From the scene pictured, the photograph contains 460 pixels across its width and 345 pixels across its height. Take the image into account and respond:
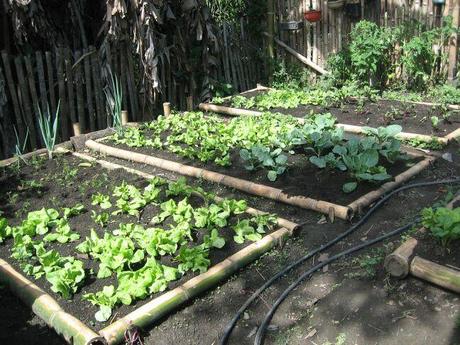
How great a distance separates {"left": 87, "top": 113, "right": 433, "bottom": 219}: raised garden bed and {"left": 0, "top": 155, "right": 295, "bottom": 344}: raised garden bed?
619mm

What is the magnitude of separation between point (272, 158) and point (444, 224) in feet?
8.01

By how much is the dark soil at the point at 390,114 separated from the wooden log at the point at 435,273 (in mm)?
3279

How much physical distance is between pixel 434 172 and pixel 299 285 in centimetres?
258

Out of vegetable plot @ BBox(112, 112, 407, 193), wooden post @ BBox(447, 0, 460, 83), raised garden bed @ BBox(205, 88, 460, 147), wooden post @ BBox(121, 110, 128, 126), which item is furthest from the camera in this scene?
wooden post @ BBox(447, 0, 460, 83)

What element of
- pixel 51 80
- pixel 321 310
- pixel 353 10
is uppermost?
pixel 353 10

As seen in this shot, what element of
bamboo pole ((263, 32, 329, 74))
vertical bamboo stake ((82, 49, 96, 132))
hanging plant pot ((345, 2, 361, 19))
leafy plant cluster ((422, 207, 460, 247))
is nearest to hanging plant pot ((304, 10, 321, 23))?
hanging plant pot ((345, 2, 361, 19))

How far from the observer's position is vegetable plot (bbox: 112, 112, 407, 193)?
203 inches

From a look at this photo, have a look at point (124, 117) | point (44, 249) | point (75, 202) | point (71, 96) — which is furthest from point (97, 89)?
point (44, 249)

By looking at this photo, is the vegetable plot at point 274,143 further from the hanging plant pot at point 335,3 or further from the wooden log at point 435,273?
the hanging plant pot at point 335,3

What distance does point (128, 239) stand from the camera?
12.6ft

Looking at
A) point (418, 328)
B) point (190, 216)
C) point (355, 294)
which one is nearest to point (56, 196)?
point (190, 216)

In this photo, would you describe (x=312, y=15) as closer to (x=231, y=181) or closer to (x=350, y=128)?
(x=350, y=128)

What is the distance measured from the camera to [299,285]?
358 cm

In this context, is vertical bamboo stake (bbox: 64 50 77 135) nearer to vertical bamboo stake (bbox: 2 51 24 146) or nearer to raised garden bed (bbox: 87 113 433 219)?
raised garden bed (bbox: 87 113 433 219)
